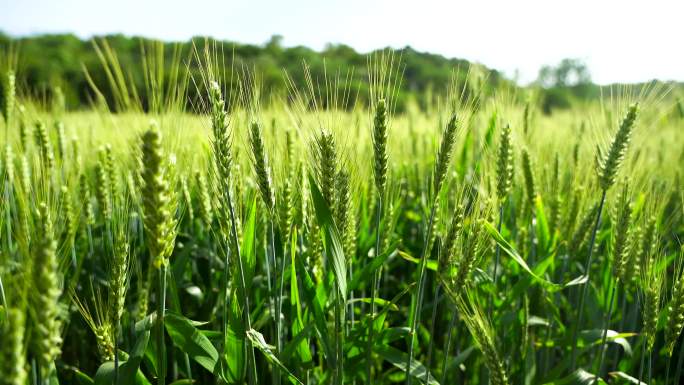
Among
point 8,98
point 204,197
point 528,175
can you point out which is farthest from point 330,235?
point 8,98

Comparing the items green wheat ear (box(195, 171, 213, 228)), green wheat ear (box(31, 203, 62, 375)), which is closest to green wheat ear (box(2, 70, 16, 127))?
green wheat ear (box(195, 171, 213, 228))

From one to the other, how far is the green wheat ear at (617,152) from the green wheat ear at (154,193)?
1.35 metres

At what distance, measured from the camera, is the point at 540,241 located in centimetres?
229

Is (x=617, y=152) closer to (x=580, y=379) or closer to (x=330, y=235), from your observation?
(x=580, y=379)

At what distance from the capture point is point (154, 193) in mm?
1056

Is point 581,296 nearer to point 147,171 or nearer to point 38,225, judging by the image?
point 147,171

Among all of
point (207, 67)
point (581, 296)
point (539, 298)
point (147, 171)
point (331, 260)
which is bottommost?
point (539, 298)

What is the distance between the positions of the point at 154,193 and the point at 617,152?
1426 mm

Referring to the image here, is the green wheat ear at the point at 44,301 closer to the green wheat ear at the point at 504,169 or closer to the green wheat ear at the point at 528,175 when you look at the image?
the green wheat ear at the point at 504,169

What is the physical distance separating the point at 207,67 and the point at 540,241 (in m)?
1.58

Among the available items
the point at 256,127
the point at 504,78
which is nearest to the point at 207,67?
the point at 256,127

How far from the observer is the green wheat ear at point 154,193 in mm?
1031

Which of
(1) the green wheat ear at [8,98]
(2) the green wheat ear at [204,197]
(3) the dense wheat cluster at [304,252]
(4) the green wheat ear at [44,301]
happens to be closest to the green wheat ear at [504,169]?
(3) the dense wheat cluster at [304,252]

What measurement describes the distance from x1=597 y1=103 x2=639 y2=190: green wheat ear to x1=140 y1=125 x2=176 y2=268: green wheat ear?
1.35 meters
